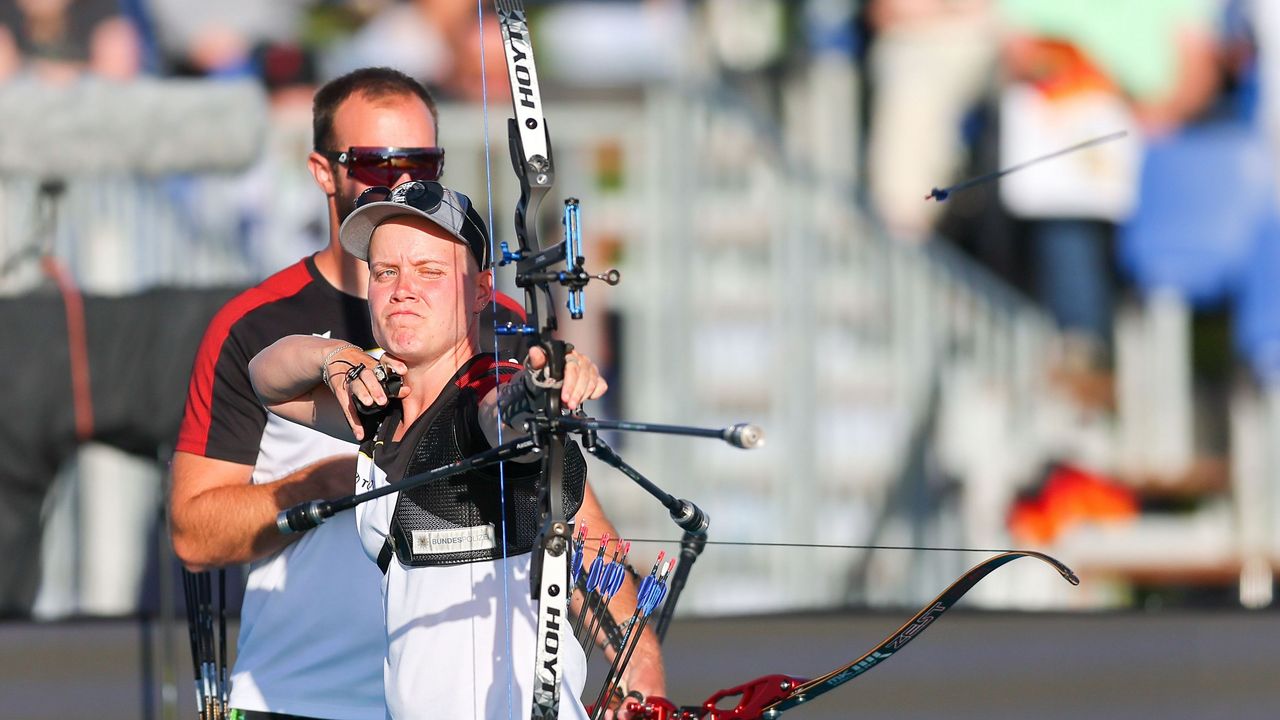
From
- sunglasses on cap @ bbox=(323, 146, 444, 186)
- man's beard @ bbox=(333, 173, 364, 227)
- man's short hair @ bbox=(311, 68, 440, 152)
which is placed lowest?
man's beard @ bbox=(333, 173, 364, 227)

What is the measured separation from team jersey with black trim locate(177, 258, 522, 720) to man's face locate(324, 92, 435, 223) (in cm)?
18

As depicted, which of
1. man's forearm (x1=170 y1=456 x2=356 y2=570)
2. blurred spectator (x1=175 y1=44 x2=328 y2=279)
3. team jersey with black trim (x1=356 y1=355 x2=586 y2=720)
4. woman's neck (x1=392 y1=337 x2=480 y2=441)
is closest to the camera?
team jersey with black trim (x1=356 y1=355 x2=586 y2=720)

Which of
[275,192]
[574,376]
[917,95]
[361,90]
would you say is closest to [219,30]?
[275,192]

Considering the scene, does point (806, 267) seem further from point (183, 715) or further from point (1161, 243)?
point (183, 715)

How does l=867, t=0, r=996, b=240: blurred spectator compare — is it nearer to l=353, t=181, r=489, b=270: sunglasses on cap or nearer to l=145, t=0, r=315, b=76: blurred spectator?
l=145, t=0, r=315, b=76: blurred spectator

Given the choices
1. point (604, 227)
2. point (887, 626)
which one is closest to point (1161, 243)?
point (604, 227)

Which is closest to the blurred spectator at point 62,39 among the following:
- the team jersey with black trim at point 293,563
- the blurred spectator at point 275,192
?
the blurred spectator at point 275,192

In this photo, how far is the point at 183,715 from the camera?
156 inches

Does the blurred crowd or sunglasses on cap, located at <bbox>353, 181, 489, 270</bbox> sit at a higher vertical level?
the blurred crowd

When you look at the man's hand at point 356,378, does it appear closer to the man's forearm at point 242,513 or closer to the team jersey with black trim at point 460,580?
the team jersey with black trim at point 460,580

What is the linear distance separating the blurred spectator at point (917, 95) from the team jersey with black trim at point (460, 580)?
4277mm

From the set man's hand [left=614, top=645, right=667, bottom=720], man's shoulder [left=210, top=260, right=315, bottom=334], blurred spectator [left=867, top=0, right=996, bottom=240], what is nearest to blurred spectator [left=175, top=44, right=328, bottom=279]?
blurred spectator [left=867, top=0, right=996, bottom=240]

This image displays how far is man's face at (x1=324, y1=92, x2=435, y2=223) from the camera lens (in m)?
2.65

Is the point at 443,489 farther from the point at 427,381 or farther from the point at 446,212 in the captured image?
the point at 446,212
